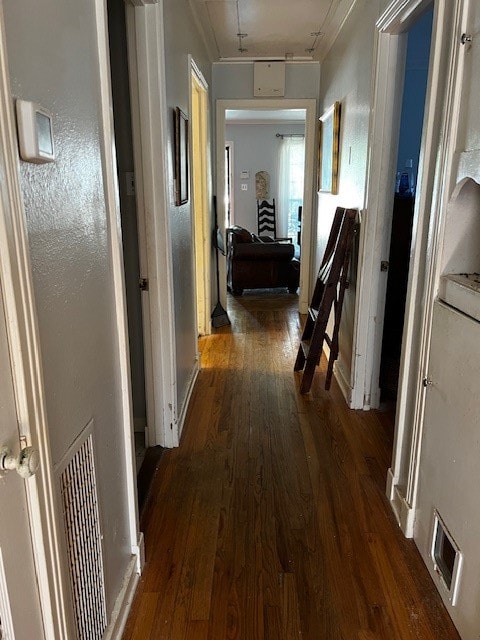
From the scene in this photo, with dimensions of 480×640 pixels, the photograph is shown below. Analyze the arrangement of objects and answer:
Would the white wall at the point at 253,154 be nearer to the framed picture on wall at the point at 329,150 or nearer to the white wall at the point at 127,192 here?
the framed picture on wall at the point at 329,150

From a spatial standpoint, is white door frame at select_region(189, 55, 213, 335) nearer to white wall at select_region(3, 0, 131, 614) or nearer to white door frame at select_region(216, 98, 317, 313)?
white door frame at select_region(216, 98, 317, 313)

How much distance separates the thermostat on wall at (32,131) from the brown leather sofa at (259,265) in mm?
4978

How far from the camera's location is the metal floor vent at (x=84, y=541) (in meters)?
1.13

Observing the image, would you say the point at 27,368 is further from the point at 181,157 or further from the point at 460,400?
the point at 181,157

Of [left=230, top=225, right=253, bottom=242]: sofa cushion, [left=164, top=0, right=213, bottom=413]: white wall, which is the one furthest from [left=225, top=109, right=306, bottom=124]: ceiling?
[left=164, top=0, right=213, bottom=413]: white wall

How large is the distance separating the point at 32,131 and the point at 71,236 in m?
0.29

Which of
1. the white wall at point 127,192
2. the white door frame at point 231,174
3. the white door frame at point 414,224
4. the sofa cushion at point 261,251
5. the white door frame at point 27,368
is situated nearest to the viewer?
the white door frame at point 27,368

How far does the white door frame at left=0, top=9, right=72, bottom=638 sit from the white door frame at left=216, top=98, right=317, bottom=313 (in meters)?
4.09

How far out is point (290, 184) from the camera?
29.7 ft

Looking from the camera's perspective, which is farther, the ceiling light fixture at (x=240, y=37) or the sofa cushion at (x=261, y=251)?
the sofa cushion at (x=261, y=251)

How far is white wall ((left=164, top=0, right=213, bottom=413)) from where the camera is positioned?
8.05 ft

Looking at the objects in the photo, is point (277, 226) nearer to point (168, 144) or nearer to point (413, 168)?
point (413, 168)

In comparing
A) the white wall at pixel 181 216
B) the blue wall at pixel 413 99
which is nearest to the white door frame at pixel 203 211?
the white wall at pixel 181 216

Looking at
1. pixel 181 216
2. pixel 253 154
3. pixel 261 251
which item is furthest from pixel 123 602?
pixel 253 154
